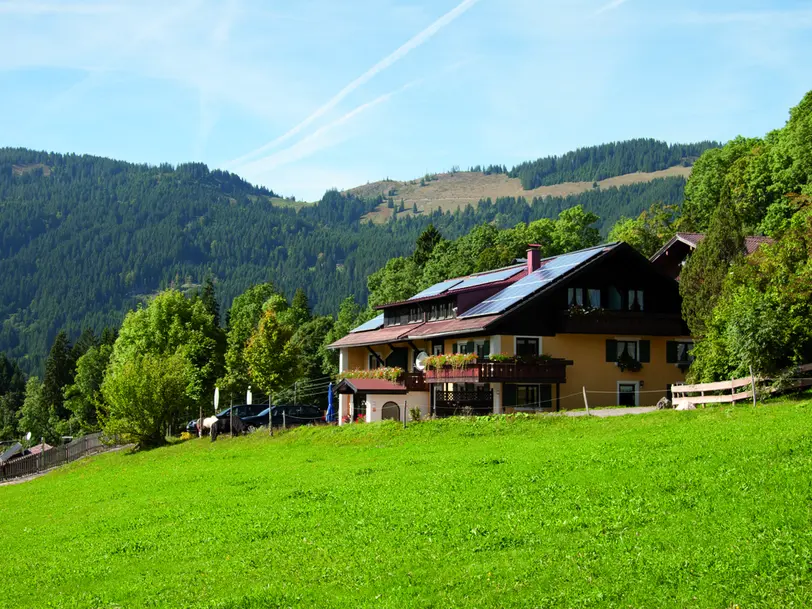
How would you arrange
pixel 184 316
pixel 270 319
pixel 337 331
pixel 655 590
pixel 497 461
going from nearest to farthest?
1. pixel 655 590
2. pixel 497 461
3. pixel 270 319
4. pixel 184 316
5. pixel 337 331

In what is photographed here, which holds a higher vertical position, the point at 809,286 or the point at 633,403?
the point at 809,286

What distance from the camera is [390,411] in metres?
49.5

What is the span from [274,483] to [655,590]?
16.0 metres

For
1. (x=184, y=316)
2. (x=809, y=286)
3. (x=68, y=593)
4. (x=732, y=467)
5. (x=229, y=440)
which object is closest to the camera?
(x=68, y=593)

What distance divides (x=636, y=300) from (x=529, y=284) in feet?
20.2

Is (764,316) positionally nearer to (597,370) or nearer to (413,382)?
(597,370)

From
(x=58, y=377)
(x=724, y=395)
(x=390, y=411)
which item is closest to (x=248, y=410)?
(x=390, y=411)

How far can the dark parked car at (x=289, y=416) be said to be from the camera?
52.1 metres

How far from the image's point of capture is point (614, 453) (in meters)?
22.7

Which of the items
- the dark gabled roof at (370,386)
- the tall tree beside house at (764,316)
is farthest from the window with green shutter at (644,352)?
the dark gabled roof at (370,386)

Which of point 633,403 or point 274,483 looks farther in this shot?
point 633,403

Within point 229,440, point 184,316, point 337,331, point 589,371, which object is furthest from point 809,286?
point 337,331

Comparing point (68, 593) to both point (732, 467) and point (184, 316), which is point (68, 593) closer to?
point (732, 467)

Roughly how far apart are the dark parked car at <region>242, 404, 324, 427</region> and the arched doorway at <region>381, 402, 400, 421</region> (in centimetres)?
473
